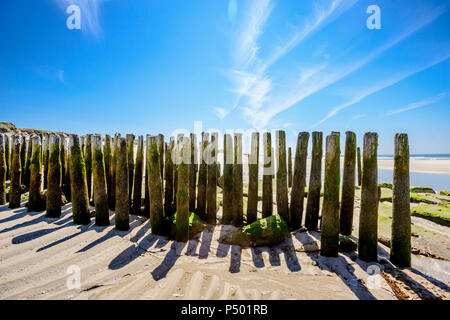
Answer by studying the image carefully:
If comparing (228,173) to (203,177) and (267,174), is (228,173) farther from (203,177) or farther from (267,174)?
(267,174)

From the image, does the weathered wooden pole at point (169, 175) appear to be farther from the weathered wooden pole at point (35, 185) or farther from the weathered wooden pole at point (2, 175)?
the weathered wooden pole at point (2, 175)

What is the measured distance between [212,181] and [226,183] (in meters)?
0.37

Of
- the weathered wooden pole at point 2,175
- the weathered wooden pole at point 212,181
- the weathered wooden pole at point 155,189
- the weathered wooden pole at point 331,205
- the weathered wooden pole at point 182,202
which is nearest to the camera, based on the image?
the weathered wooden pole at point 331,205

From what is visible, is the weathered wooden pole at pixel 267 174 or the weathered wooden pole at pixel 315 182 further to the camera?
the weathered wooden pole at pixel 267 174

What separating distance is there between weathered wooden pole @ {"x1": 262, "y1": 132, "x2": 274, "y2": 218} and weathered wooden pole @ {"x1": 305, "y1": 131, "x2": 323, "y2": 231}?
84 centimetres

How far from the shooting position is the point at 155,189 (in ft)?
13.2

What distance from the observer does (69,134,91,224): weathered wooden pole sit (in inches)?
171

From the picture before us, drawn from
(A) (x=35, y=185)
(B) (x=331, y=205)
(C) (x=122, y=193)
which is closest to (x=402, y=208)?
(B) (x=331, y=205)

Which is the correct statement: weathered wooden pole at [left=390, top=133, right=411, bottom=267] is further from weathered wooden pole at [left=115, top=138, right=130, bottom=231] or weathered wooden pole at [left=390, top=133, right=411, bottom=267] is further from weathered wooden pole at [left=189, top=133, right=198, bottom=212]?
weathered wooden pole at [left=115, top=138, right=130, bottom=231]

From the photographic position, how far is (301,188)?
14.4 ft

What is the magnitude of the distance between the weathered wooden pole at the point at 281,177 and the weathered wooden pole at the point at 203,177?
163 cm

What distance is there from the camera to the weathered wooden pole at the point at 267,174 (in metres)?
4.43

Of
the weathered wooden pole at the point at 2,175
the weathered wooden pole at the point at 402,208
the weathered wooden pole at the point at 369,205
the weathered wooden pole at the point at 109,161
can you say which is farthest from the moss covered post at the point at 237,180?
the weathered wooden pole at the point at 2,175

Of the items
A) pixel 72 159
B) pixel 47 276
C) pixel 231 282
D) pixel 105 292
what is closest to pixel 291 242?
pixel 231 282
